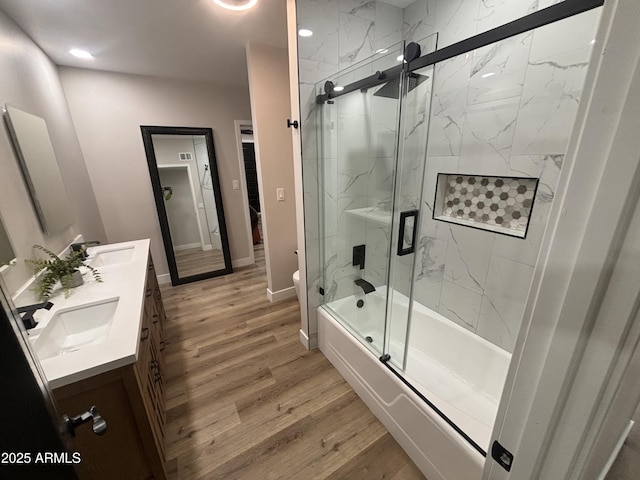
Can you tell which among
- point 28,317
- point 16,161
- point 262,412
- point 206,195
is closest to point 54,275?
point 28,317

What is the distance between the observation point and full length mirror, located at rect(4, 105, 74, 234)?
152 centimetres

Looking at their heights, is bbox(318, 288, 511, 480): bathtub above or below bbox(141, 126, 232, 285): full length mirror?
below

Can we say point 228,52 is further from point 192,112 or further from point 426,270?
point 426,270

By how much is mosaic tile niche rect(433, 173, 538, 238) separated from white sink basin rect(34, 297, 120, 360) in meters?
2.24

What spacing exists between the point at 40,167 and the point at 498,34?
2.74 meters

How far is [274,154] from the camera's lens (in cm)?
255

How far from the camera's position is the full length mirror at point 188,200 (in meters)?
3.07

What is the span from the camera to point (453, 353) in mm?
1840

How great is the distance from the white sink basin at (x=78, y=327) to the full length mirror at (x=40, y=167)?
806mm

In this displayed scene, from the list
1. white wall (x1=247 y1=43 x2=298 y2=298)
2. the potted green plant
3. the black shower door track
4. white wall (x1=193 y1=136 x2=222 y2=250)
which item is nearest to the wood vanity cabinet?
the potted green plant

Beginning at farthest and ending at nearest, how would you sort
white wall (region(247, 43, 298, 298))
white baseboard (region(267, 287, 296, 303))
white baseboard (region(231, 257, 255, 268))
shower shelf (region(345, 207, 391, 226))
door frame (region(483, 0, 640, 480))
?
1. white baseboard (region(231, 257, 255, 268))
2. white baseboard (region(267, 287, 296, 303))
3. white wall (region(247, 43, 298, 298))
4. shower shelf (region(345, 207, 391, 226))
5. door frame (region(483, 0, 640, 480))

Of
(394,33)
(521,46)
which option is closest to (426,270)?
(521,46)

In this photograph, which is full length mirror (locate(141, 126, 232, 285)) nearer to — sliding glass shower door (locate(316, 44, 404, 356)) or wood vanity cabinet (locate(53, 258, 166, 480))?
sliding glass shower door (locate(316, 44, 404, 356))

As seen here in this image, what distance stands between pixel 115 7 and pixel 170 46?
547 mm
